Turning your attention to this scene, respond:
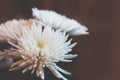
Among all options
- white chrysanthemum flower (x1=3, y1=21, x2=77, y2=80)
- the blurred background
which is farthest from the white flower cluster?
the blurred background

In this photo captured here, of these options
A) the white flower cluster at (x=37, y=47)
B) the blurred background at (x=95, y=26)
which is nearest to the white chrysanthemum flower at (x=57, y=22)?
the white flower cluster at (x=37, y=47)

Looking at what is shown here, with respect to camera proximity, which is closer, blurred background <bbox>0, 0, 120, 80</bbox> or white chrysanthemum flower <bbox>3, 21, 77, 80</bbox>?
white chrysanthemum flower <bbox>3, 21, 77, 80</bbox>

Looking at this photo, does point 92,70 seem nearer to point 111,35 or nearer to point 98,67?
point 98,67

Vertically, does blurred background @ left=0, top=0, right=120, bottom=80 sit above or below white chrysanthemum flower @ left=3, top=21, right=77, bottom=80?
above

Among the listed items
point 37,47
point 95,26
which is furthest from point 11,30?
point 95,26

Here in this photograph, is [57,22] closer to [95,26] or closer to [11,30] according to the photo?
[11,30]

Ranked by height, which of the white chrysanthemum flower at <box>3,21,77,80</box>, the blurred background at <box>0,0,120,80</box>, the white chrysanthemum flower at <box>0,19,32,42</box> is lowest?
the white chrysanthemum flower at <box>3,21,77,80</box>

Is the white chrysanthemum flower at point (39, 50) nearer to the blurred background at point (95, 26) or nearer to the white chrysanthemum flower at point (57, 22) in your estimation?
the white chrysanthemum flower at point (57, 22)

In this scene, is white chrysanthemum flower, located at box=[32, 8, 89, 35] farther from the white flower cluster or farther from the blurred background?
the blurred background
